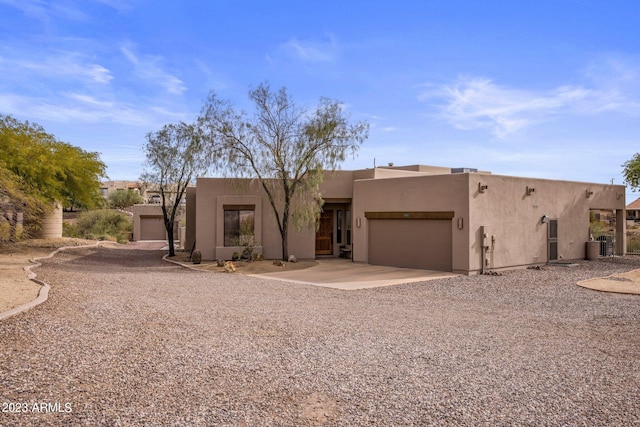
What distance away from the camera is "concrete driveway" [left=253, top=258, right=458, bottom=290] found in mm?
15548

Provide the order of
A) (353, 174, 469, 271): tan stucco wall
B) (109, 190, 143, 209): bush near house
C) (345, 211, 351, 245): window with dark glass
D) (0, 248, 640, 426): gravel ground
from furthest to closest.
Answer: (109, 190, 143, 209): bush near house < (345, 211, 351, 245): window with dark glass < (353, 174, 469, 271): tan stucco wall < (0, 248, 640, 426): gravel ground

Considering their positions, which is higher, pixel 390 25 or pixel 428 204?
pixel 390 25

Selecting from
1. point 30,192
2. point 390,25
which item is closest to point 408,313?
point 390,25

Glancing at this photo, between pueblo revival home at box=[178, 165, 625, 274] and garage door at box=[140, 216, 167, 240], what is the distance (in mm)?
23270

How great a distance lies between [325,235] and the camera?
77.3ft

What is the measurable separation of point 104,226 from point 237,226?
81.7 feet

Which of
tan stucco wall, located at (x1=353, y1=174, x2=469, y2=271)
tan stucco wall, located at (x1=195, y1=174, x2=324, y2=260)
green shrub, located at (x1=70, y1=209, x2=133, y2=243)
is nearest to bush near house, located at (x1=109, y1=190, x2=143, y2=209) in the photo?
green shrub, located at (x1=70, y1=209, x2=133, y2=243)

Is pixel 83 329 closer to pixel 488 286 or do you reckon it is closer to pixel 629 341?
pixel 629 341

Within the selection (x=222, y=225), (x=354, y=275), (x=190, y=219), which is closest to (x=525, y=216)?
(x=354, y=275)

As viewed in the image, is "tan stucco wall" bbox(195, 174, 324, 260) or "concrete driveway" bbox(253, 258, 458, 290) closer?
"concrete driveway" bbox(253, 258, 458, 290)

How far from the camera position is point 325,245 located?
928 inches

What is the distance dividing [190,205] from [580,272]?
18.1 metres

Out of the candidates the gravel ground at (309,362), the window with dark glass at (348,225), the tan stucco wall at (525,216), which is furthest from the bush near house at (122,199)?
the gravel ground at (309,362)

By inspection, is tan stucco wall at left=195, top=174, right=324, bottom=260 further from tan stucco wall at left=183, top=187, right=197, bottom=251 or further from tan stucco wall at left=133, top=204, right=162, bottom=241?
tan stucco wall at left=133, top=204, right=162, bottom=241
